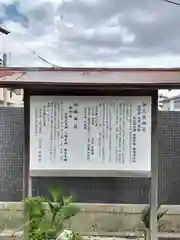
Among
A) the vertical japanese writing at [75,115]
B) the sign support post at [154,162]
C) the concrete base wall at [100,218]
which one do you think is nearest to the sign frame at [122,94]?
the sign support post at [154,162]

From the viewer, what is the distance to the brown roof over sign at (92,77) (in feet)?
12.9

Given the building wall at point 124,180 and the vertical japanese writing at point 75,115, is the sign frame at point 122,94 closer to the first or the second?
the vertical japanese writing at point 75,115

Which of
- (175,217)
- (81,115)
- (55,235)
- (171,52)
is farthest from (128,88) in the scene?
(171,52)

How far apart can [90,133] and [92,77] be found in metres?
0.63

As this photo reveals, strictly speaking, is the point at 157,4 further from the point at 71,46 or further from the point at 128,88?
the point at 128,88

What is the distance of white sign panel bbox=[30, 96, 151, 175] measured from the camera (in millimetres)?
4293

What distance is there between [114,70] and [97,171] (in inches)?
43.3

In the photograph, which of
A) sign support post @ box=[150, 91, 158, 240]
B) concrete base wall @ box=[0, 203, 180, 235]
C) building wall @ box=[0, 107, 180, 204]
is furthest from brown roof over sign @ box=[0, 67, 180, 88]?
concrete base wall @ box=[0, 203, 180, 235]

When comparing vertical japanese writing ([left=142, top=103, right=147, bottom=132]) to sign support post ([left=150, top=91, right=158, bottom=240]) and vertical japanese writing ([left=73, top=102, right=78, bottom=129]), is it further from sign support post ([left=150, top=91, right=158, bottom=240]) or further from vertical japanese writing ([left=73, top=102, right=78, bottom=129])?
vertical japanese writing ([left=73, top=102, right=78, bottom=129])

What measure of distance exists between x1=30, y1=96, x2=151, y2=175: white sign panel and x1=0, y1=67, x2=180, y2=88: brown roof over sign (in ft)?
0.92

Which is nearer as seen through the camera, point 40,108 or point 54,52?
point 40,108

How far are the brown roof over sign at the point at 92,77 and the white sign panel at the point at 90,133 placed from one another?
0.28 m

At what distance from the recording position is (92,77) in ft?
13.3

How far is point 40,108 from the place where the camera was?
169 inches
